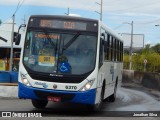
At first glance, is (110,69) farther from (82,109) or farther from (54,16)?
(54,16)

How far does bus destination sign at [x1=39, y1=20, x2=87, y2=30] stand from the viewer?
A: 1437 cm

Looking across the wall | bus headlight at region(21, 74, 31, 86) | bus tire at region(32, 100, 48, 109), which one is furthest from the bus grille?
the wall

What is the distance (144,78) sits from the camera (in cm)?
3684

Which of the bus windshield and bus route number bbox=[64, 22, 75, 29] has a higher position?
bus route number bbox=[64, 22, 75, 29]

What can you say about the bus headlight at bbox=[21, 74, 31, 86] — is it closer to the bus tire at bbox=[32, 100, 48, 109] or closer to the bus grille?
the bus grille

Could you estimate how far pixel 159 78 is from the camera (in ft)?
103

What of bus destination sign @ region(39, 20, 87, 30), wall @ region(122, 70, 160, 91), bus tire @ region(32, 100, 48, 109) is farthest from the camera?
wall @ region(122, 70, 160, 91)

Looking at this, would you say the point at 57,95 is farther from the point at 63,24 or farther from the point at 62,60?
the point at 63,24

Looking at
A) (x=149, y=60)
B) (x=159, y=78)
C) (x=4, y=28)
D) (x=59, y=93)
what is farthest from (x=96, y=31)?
(x=149, y=60)

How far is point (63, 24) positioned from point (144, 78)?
914 inches

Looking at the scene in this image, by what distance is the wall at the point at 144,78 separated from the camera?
32.5m

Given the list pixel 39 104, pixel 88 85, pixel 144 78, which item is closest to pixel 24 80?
pixel 88 85

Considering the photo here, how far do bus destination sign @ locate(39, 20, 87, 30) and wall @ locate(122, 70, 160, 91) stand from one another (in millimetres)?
18135

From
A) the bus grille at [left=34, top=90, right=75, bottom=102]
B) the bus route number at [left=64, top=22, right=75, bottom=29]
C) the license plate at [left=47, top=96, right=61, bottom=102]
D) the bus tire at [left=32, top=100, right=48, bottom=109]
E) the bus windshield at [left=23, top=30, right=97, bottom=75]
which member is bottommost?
the bus tire at [left=32, top=100, right=48, bottom=109]
